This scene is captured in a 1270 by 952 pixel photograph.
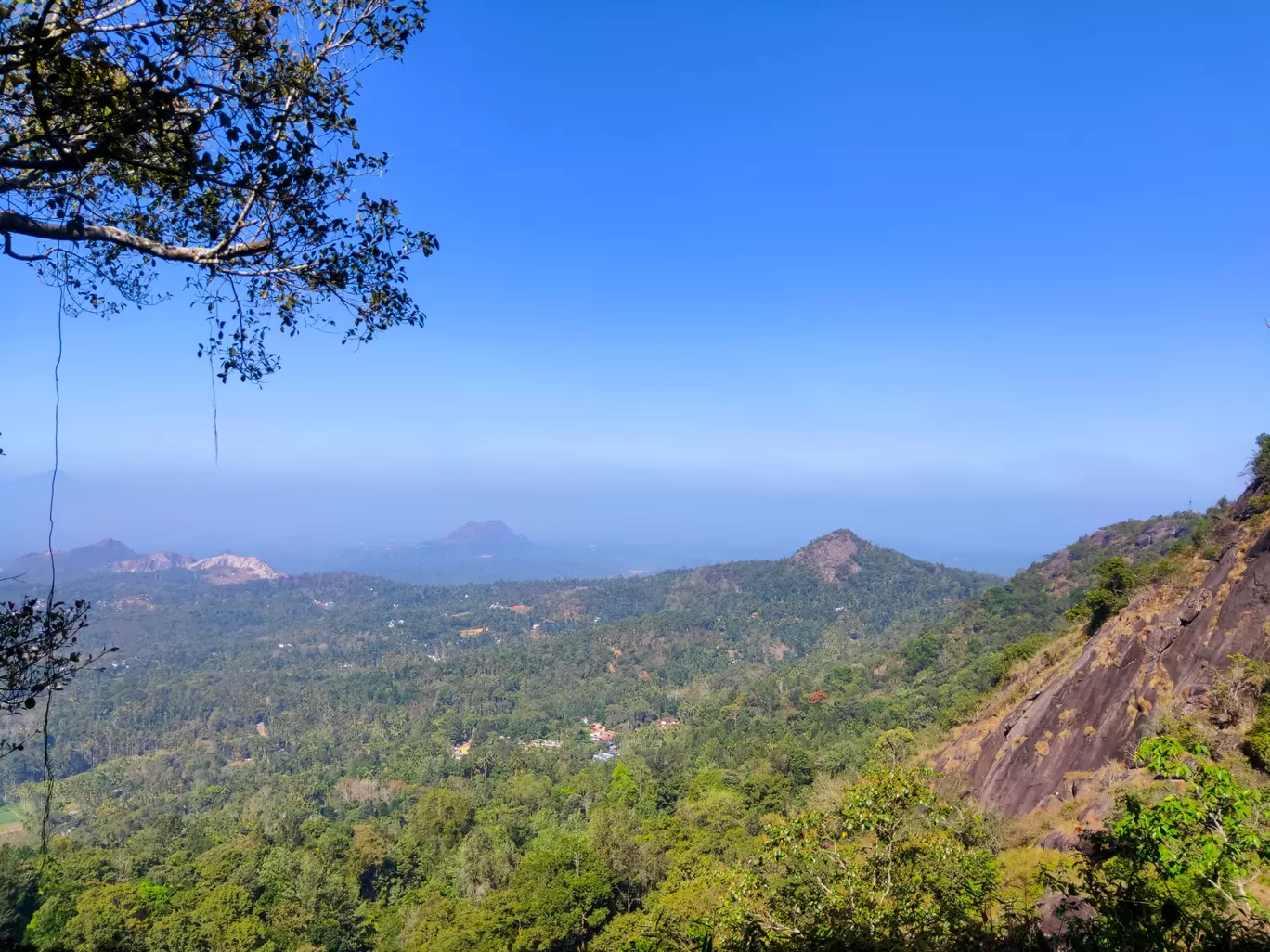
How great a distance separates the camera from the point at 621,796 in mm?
29906

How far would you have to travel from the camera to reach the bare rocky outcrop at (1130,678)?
36.0ft

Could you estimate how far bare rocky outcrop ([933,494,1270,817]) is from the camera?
36.0 ft

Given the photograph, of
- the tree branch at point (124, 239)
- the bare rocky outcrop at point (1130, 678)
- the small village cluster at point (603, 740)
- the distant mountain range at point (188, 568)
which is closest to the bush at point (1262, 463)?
the bare rocky outcrop at point (1130, 678)

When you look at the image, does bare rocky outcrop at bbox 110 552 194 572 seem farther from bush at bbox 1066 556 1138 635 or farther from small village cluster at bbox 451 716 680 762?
bush at bbox 1066 556 1138 635

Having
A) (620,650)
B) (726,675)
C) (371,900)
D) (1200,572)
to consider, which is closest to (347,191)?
(1200,572)

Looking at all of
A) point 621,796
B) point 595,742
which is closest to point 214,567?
point 595,742

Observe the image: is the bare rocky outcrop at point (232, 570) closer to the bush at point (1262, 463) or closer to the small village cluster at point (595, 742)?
the small village cluster at point (595, 742)

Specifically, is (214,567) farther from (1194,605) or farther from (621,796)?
(1194,605)

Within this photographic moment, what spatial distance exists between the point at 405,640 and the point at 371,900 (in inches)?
3608

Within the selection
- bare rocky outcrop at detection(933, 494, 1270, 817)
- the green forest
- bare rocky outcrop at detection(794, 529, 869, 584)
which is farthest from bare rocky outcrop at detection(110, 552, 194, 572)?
bare rocky outcrop at detection(933, 494, 1270, 817)

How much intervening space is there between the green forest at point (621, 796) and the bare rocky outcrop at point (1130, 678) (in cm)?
165

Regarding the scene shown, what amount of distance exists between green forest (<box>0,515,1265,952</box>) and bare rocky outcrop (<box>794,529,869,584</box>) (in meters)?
0.71

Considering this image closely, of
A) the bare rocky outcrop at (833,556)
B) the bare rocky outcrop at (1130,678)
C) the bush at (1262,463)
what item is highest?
the bush at (1262,463)

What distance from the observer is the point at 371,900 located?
23.5 metres
